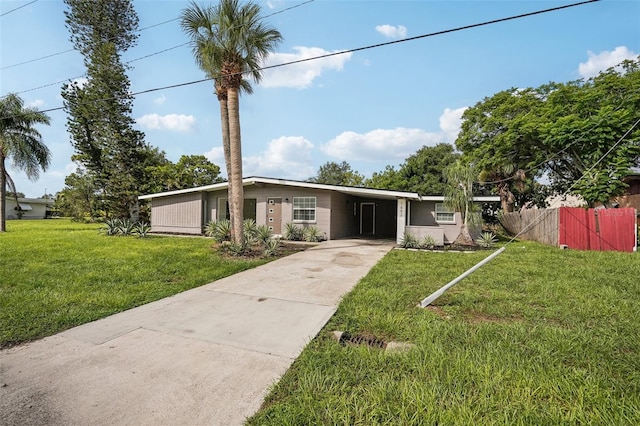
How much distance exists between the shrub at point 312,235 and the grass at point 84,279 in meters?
4.69

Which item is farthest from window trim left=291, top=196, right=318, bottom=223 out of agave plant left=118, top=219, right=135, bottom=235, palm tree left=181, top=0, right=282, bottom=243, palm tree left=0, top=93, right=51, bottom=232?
palm tree left=0, top=93, right=51, bottom=232

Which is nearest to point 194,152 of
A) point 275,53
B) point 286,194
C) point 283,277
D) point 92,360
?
point 286,194

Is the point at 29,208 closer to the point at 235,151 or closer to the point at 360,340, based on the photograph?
the point at 235,151

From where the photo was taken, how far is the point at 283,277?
6656 millimetres

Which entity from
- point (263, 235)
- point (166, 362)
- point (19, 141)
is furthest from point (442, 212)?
point (19, 141)

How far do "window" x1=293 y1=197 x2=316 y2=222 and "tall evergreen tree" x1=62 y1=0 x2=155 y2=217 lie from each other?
16093 mm

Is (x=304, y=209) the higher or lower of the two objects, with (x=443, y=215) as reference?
higher

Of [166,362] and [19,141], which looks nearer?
[166,362]

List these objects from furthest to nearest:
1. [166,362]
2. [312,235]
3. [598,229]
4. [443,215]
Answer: [443,215] → [312,235] → [598,229] → [166,362]

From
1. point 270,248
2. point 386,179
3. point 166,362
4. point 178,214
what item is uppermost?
point 386,179

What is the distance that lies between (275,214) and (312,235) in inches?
102

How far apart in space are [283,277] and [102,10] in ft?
88.5

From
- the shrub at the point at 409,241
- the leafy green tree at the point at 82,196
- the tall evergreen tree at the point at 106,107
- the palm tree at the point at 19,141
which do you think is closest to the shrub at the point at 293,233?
the shrub at the point at 409,241

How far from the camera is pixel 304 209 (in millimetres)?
14555
